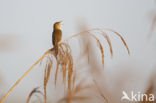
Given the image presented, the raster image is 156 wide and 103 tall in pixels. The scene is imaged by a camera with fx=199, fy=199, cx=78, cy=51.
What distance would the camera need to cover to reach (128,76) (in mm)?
615

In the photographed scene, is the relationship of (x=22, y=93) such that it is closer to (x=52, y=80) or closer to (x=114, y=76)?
(x=52, y=80)

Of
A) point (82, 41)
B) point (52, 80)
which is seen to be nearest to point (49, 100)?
point (52, 80)

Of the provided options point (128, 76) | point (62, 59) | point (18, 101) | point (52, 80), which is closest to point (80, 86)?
point (62, 59)

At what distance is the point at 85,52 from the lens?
49cm

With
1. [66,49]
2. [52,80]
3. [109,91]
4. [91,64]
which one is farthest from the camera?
[52,80]

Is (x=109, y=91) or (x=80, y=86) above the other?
(x=80, y=86)

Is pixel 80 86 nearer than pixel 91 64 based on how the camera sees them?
Yes

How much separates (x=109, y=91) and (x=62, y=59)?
28 centimetres

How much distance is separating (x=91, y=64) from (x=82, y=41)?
0.23ft

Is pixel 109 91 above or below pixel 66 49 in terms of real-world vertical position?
below

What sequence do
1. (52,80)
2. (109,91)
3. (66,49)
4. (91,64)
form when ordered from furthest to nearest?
(52,80) < (109,91) < (91,64) < (66,49)

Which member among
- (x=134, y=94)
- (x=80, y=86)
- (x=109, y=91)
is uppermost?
(x=80, y=86)

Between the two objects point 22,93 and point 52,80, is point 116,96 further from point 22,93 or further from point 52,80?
point 22,93

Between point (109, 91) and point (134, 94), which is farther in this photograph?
point (134, 94)
